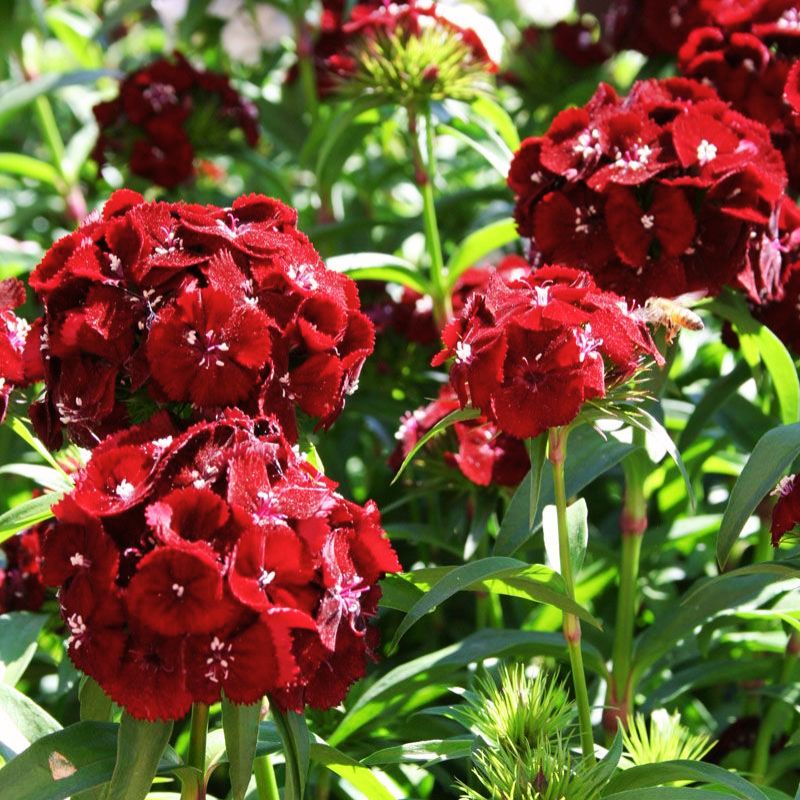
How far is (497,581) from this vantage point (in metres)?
1.57

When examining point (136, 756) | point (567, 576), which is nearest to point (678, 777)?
point (567, 576)

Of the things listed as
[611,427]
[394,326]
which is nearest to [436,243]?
[394,326]

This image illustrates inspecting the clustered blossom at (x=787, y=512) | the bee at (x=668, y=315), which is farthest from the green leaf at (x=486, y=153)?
the clustered blossom at (x=787, y=512)

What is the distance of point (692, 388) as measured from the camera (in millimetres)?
2873

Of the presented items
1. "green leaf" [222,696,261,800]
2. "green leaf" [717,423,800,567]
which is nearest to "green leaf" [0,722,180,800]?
"green leaf" [222,696,261,800]

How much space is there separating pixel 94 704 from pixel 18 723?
0.45ft

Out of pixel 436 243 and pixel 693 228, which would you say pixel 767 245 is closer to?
pixel 693 228

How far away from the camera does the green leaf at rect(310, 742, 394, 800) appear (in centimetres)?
151

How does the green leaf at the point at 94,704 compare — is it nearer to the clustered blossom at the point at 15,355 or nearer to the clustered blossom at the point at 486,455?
the clustered blossom at the point at 15,355

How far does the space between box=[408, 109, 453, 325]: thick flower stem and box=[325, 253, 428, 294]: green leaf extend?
0.03 m

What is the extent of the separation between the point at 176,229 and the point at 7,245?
156cm

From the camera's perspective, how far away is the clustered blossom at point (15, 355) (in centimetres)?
156

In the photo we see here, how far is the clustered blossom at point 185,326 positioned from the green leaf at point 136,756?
1.13 feet

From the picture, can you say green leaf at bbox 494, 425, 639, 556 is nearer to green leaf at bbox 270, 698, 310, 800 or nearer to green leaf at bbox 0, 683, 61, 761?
green leaf at bbox 270, 698, 310, 800
